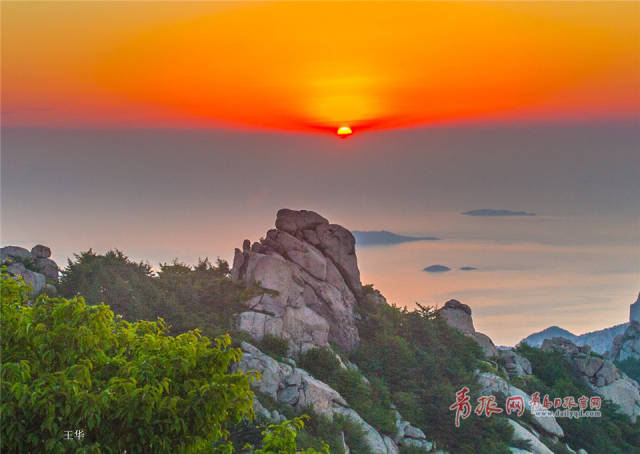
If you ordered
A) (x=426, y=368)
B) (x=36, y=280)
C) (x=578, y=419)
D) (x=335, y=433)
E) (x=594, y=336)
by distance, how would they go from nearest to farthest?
(x=335, y=433)
(x=36, y=280)
(x=426, y=368)
(x=578, y=419)
(x=594, y=336)

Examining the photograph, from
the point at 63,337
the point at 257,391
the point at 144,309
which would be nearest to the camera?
the point at 63,337

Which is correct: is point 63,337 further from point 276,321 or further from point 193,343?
point 276,321

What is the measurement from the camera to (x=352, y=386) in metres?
45.6

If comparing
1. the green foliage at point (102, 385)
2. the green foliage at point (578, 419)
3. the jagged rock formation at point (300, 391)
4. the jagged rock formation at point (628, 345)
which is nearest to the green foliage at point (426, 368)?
the jagged rock formation at point (300, 391)

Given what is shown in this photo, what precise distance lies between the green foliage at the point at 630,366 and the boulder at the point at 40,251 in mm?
67031

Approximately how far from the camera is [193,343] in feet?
69.8

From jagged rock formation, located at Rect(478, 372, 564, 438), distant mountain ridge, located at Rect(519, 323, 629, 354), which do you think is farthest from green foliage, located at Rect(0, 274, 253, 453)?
distant mountain ridge, located at Rect(519, 323, 629, 354)

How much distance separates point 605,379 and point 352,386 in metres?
32.3

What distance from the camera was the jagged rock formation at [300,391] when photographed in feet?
132

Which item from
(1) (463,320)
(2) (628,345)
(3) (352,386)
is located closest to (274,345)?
(3) (352,386)

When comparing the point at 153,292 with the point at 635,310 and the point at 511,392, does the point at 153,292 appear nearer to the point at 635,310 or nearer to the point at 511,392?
the point at 511,392

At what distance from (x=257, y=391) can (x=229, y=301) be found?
1072 cm

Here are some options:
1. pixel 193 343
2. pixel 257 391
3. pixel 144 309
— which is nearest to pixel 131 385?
pixel 193 343

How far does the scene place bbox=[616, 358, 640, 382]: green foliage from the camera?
92.8 meters
